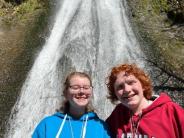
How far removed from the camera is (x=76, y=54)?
12.9 m

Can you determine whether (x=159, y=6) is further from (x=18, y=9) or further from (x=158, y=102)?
(x=158, y=102)

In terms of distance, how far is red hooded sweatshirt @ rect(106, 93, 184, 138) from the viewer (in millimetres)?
3914

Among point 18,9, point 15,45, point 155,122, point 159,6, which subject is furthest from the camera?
point 18,9

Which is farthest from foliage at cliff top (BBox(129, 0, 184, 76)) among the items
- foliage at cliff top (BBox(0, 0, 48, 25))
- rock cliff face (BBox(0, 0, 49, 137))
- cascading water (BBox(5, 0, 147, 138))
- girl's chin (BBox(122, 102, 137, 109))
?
girl's chin (BBox(122, 102, 137, 109))

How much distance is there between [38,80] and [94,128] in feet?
26.2

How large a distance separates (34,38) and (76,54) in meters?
2.39

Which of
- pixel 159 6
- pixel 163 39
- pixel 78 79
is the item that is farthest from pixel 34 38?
pixel 78 79

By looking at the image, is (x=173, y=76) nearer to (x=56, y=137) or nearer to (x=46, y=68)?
(x=46, y=68)

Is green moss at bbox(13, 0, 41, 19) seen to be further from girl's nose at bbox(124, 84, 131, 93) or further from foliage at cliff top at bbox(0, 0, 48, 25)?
girl's nose at bbox(124, 84, 131, 93)

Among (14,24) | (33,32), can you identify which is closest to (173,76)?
(33,32)

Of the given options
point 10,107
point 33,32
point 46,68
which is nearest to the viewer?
point 10,107

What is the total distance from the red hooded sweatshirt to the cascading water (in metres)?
6.01

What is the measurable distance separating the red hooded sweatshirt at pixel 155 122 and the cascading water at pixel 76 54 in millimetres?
6011

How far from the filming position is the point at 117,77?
13.5 feet
